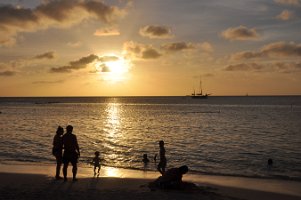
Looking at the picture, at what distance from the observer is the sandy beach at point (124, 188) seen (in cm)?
1260

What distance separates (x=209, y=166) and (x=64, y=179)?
11.1m

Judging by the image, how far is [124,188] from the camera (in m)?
14.3

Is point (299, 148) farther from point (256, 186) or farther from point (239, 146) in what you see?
point (256, 186)

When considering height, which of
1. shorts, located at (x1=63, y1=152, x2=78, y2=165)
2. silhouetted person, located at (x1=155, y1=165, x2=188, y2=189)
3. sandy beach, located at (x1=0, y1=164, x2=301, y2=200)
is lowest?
sandy beach, located at (x1=0, y1=164, x2=301, y2=200)

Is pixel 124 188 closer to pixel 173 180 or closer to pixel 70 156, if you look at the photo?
pixel 173 180

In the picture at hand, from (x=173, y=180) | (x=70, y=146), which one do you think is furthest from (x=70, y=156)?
(x=173, y=180)

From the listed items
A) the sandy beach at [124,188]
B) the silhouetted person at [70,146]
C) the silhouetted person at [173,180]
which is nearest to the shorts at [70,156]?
the silhouetted person at [70,146]

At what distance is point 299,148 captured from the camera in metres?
32.3

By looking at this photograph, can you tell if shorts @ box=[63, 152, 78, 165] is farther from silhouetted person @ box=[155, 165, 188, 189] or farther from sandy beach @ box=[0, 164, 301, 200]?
silhouetted person @ box=[155, 165, 188, 189]

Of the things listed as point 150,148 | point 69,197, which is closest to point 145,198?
point 69,197

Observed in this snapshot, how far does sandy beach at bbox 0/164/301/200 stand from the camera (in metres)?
12.6

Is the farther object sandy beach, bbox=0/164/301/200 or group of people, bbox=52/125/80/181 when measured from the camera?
group of people, bbox=52/125/80/181

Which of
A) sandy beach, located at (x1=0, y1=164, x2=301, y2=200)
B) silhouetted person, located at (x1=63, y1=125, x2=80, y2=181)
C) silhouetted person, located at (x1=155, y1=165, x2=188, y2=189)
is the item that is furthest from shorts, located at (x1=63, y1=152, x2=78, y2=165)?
silhouetted person, located at (x1=155, y1=165, x2=188, y2=189)

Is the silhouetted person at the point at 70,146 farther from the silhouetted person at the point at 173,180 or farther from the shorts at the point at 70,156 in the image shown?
the silhouetted person at the point at 173,180
